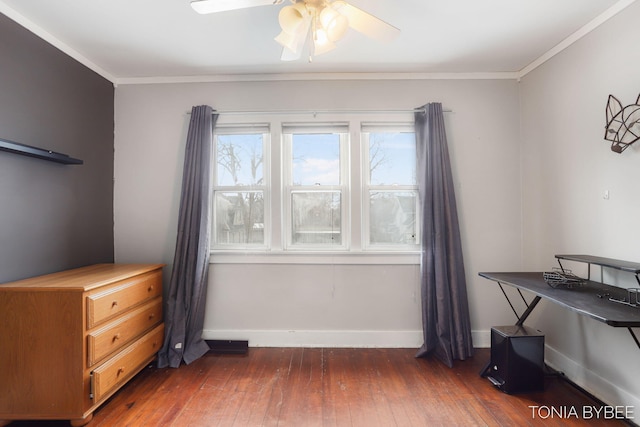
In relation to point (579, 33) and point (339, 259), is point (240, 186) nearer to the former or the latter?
point (339, 259)

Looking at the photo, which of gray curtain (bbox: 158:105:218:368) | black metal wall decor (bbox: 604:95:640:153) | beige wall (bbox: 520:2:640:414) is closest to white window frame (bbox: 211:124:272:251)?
gray curtain (bbox: 158:105:218:368)

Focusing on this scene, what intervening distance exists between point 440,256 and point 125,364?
2.61 meters

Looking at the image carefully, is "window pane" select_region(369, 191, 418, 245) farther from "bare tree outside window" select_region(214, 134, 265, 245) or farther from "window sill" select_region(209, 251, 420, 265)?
"bare tree outside window" select_region(214, 134, 265, 245)

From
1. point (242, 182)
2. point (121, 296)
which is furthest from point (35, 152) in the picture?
point (242, 182)

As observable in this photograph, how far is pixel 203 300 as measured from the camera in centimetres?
265

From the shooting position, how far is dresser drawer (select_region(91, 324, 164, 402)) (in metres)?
1.79

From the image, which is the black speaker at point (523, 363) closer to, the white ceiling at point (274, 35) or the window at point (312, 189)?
the window at point (312, 189)

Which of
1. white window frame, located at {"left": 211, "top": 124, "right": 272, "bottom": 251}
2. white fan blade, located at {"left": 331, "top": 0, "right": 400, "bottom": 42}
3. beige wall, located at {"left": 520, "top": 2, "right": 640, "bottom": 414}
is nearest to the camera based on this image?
white fan blade, located at {"left": 331, "top": 0, "right": 400, "bottom": 42}

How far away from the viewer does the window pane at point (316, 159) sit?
2.82m

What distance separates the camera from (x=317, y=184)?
9.22ft

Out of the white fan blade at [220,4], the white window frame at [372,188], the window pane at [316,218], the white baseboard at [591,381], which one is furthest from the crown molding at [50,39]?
the white baseboard at [591,381]

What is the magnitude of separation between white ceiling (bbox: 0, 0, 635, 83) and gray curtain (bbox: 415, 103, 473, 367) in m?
0.59

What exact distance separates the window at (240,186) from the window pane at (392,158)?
1070mm

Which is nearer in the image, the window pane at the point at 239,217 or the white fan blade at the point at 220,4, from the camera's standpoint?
the white fan blade at the point at 220,4
